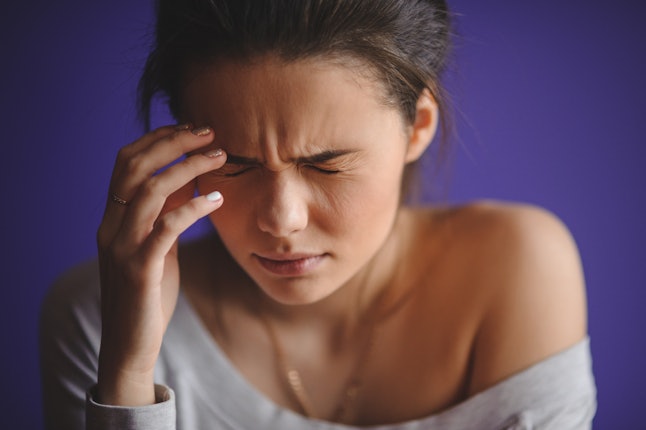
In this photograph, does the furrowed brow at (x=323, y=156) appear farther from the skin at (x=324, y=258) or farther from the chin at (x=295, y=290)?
the chin at (x=295, y=290)

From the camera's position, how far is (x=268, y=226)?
3.27 ft

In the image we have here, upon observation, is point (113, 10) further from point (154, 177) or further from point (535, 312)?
point (535, 312)

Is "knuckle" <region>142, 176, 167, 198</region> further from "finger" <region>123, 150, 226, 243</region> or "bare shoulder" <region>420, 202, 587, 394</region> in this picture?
"bare shoulder" <region>420, 202, 587, 394</region>

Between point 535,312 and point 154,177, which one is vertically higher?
point 154,177

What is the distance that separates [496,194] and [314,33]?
3.86 feet

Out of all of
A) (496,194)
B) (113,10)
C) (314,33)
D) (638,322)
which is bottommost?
(638,322)

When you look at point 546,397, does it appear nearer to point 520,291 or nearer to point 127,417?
point 520,291

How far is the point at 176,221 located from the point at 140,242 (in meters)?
0.08

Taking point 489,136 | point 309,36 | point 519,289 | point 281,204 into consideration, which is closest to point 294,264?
point 281,204

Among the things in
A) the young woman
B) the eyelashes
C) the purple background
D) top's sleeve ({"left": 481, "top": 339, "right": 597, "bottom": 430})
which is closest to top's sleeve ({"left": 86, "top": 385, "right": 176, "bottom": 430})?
the young woman

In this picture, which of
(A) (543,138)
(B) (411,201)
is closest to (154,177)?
(B) (411,201)

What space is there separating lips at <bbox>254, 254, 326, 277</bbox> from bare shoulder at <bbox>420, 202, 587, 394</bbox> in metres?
0.39

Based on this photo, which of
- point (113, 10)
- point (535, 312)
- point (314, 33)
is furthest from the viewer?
point (113, 10)

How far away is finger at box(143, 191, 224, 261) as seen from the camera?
1.01m
